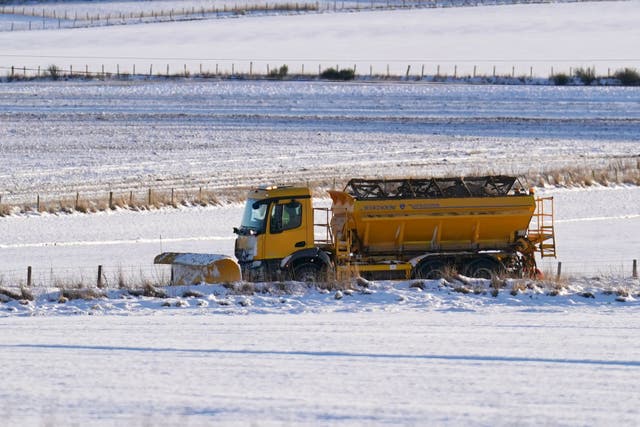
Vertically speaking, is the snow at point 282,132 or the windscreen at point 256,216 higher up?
the snow at point 282,132

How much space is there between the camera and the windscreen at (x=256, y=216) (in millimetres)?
21859

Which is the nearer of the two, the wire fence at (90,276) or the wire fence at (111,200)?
the wire fence at (90,276)

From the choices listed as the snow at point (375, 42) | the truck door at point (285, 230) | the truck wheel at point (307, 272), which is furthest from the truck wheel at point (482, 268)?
the snow at point (375, 42)

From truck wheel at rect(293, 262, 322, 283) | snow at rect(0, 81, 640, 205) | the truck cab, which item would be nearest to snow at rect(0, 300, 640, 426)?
truck wheel at rect(293, 262, 322, 283)

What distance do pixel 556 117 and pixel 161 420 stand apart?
153ft

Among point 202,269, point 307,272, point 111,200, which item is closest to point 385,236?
point 307,272

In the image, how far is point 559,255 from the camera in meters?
27.1

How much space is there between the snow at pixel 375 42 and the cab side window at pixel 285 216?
49741 mm

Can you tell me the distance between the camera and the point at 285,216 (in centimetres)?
2189

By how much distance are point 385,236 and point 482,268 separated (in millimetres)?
1895

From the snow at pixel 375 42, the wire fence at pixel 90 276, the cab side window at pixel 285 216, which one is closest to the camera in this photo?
the wire fence at pixel 90 276

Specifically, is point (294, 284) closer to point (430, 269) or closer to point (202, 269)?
point (202, 269)

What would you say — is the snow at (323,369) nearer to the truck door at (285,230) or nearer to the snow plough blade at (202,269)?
the snow plough blade at (202,269)

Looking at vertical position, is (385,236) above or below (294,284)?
above
